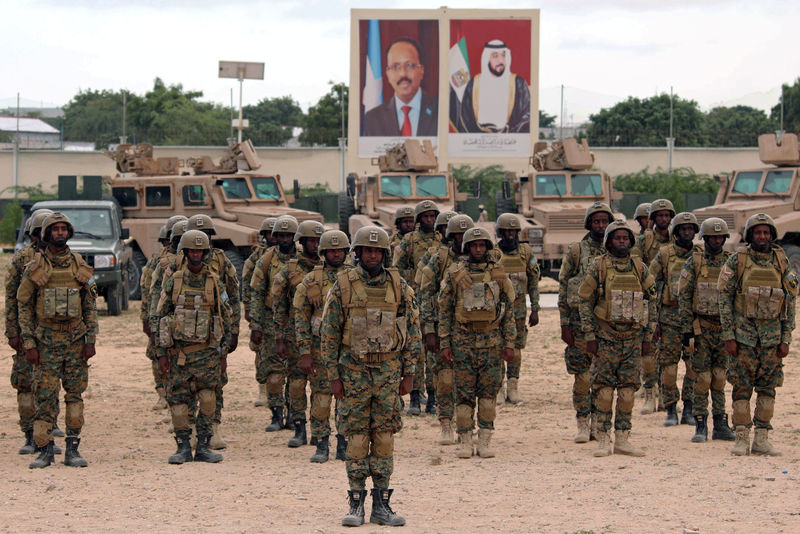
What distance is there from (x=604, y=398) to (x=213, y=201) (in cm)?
1327

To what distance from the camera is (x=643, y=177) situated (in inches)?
1508

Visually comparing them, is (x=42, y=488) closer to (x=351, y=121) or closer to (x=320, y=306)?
(x=320, y=306)

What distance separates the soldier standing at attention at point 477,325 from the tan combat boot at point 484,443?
0.03 meters

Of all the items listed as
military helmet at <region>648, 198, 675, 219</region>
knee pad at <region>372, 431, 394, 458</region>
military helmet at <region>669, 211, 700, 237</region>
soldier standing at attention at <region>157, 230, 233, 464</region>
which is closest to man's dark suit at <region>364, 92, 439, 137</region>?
military helmet at <region>648, 198, 675, 219</region>

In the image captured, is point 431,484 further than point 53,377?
No

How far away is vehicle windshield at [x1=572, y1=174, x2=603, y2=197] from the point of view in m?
21.2

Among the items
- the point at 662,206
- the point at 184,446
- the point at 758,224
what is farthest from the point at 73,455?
the point at 662,206

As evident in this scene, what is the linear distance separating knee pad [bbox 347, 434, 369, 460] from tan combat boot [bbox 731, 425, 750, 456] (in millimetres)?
3161

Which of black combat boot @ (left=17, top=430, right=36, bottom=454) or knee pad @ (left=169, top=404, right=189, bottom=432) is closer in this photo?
knee pad @ (left=169, top=404, right=189, bottom=432)

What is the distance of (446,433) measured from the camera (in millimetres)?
9250

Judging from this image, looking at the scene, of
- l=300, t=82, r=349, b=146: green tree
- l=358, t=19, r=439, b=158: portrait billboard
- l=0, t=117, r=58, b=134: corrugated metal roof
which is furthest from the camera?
l=0, t=117, r=58, b=134: corrugated metal roof

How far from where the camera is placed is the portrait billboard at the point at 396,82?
3597 centimetres

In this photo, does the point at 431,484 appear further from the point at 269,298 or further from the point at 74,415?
the point at 74,415

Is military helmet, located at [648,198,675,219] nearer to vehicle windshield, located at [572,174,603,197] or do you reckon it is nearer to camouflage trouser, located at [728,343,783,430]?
camouflage trouser, located at [728,343,783,430]
